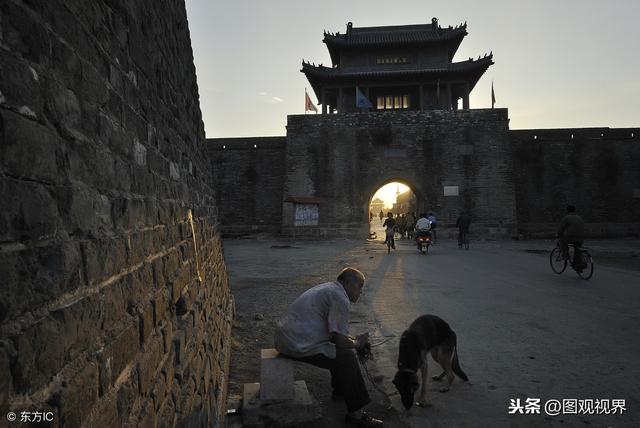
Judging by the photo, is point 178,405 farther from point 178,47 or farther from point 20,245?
point 178,47

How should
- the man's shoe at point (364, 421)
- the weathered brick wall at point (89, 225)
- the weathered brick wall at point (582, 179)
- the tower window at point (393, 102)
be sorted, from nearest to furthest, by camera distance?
the weathered brick wall at point (89, 225)
the man's shoe at point (364, 421)
the weathered brick wall at point (582, 179)
the tower window at point (393, 102)

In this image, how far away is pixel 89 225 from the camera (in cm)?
109

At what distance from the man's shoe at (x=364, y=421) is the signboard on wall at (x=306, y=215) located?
16394 millimetres

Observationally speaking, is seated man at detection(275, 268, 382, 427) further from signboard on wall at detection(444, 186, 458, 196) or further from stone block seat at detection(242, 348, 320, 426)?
signboard on wall at detection(444, 186, 458, 196)

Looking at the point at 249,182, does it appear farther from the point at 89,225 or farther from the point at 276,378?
the point at 89,225

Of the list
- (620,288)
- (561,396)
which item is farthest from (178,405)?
(620,288)

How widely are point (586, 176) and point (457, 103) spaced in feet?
32.9

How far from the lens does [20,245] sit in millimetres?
772

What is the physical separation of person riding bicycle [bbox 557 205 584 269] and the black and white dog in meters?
5.77

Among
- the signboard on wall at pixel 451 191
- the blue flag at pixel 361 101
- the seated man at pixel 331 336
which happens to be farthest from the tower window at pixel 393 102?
the seated man at pixel 331 336

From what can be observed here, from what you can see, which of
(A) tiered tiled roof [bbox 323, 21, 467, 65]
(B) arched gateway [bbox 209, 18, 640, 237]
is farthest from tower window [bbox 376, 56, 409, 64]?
(B) arched gateway [bbox 209, 18, 640, 237]

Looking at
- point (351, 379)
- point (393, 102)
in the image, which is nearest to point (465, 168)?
point (393, 102)

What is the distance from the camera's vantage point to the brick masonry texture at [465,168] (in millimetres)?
19125

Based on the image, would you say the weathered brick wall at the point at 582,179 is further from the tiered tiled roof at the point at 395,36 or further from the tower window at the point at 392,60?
the tower window at the point at 392,60
